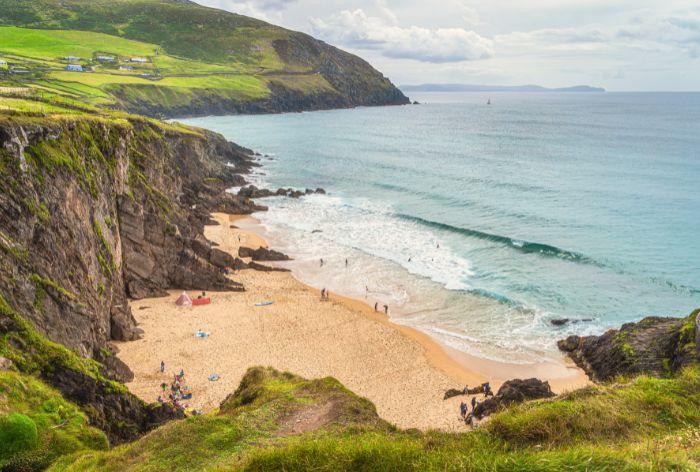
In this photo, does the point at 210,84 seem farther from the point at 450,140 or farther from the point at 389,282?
the point at 389,282

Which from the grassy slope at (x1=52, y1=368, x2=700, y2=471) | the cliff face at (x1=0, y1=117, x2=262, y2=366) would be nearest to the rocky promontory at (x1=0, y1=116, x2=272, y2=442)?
the cliff face at (x1=0, y1=117, x2=262, y2=366)

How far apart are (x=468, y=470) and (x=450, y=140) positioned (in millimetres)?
133876

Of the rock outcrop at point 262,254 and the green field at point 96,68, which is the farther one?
the green field at point 96,68

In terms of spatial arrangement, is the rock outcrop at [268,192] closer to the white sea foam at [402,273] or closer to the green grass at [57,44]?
the white sea foam at [402,273]

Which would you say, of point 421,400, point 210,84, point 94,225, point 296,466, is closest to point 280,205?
point 94,225

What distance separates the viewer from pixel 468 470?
29.5 feet

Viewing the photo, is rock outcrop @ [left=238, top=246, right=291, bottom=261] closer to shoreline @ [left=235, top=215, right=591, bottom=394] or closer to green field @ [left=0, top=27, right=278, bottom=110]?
shoreline @ [left=235, top=215, right=591, bottom=394]

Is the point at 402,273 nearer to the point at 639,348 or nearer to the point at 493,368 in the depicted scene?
the point at 493,368

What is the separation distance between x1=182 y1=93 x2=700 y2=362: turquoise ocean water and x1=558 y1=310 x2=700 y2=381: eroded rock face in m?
2.47

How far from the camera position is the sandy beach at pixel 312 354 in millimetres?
29562

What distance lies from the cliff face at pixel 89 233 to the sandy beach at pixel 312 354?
7.33ft

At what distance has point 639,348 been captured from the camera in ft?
95.1

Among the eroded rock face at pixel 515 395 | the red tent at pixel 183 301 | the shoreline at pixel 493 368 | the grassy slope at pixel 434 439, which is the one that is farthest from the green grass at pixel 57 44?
the eroded rock face at pixel 515 395

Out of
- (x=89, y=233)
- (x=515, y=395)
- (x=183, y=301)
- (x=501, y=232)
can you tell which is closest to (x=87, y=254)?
(x=89, y=233)
